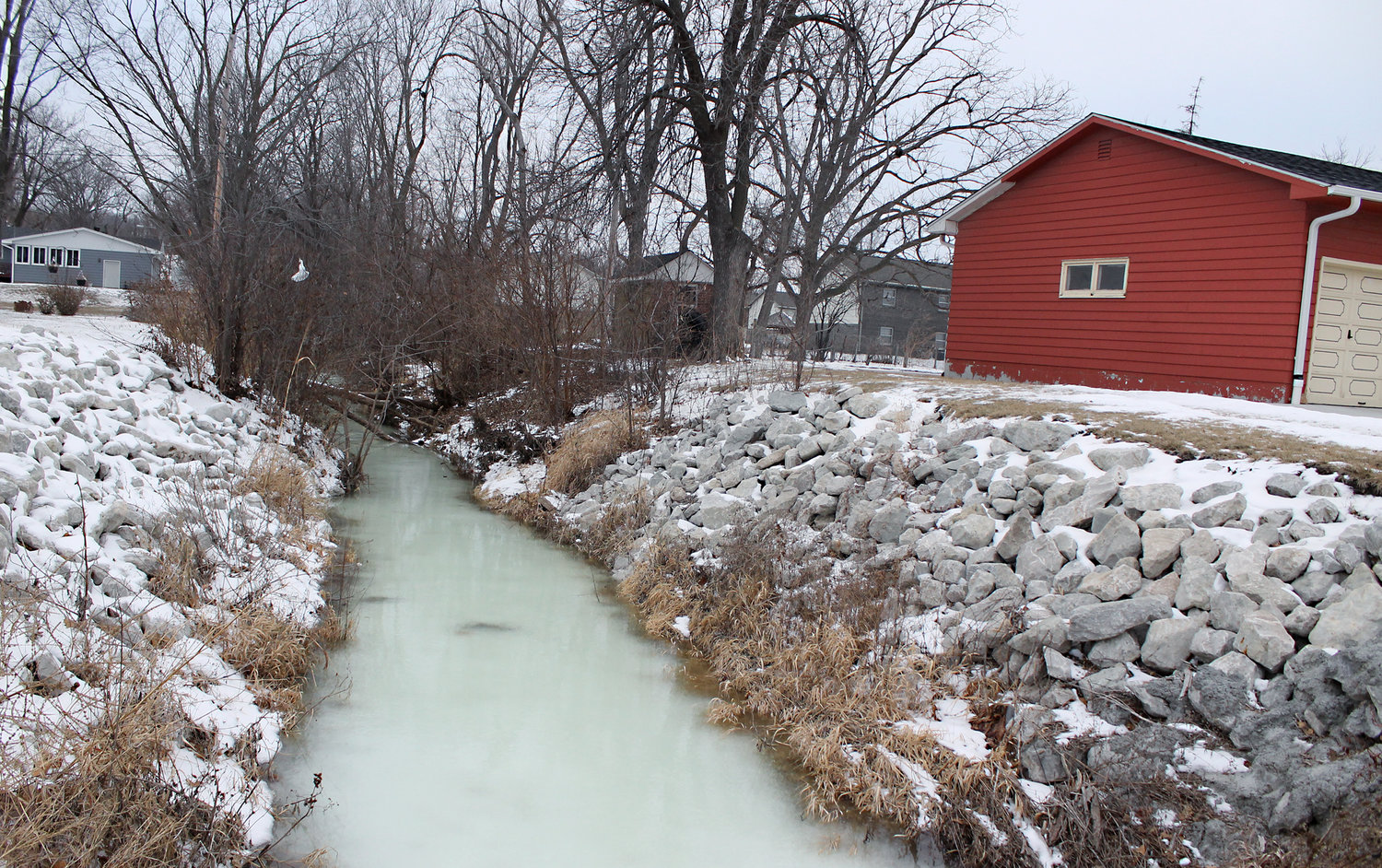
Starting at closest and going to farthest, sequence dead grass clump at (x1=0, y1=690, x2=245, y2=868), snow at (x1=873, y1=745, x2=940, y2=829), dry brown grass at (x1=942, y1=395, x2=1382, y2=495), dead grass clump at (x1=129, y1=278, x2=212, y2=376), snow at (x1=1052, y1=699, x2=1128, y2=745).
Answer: dead grass clump at (x1=0, y1=690, x2=245, y2=868), snow at (x1=1052, y1=699, x2=1128, y2=745), snow at (x1=873, y1=745, x2=940, y2=829), dry brown grass at (x1=942, y1=395, x2=1382, y2=495), dead grass clump at (x1=129, y1=278, x2=212, y2=376)

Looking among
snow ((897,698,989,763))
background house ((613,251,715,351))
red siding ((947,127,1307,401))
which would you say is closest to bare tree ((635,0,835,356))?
background house ((613,251,715,351))

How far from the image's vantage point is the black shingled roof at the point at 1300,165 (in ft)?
36.9

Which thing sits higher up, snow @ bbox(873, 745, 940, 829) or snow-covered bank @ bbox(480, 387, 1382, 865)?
snow-covered bank @ bbox(480, 387, 1382, 865)

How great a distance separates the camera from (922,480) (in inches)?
325

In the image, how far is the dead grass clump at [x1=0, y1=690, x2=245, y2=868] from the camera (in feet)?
12.5

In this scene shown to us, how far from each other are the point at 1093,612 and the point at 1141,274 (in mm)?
9175

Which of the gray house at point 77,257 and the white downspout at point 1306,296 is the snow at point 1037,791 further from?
the gray house at point 77,257

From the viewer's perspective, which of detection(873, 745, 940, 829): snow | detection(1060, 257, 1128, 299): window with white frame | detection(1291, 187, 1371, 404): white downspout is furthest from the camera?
detection(1060, 257, 1128, 299): window with white frame

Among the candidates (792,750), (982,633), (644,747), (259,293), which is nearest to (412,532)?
(259,293)

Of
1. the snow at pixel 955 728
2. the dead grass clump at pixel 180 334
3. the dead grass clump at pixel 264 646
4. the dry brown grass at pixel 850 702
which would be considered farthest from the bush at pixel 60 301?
the snow at pixel 955 728

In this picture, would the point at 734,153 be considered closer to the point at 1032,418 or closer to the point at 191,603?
the point at 1032,418

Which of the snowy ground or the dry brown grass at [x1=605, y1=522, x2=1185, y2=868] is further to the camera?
the snowy ground

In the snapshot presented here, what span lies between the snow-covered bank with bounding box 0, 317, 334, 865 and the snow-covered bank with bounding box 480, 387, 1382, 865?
3386 millimetres

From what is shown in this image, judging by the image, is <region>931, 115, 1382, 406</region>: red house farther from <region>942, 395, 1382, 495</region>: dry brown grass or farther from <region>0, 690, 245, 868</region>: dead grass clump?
<region>0, 690, 245, 868</region>: dead grass clump
